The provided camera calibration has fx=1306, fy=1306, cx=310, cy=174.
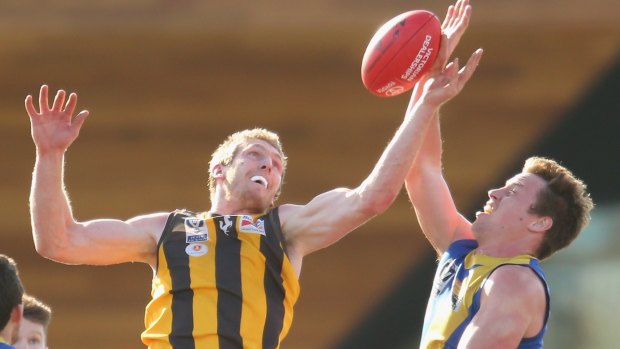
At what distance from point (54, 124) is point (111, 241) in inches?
19.2

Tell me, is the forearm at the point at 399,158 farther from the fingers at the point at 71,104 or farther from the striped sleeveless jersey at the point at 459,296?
the fingers at the point at 71,104

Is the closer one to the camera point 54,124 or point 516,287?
point 516,287

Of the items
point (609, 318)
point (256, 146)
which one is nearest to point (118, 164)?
point (609, 318)

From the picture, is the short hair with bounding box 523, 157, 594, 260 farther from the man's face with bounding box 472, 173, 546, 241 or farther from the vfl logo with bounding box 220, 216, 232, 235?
the vfl logo with bounding box 220, 216, 232, 235

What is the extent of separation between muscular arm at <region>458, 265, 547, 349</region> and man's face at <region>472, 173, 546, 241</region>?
0.68 feet

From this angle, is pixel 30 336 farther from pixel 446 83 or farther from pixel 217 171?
pixel 446 83

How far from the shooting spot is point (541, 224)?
4.74 meters

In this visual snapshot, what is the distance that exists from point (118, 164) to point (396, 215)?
1892 mm

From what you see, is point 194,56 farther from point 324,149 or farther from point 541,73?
point 541,73

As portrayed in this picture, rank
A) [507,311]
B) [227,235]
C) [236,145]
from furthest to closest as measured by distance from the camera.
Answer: [236,145] < [227,235] < [507,311]

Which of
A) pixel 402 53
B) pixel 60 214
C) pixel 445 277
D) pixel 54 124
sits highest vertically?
pixel 402 53

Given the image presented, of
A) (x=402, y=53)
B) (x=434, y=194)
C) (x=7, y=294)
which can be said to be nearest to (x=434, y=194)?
(x=434, y=194)

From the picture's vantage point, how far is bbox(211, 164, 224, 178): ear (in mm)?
5031

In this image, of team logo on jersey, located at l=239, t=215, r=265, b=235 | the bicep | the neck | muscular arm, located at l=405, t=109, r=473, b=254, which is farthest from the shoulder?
the bicep
